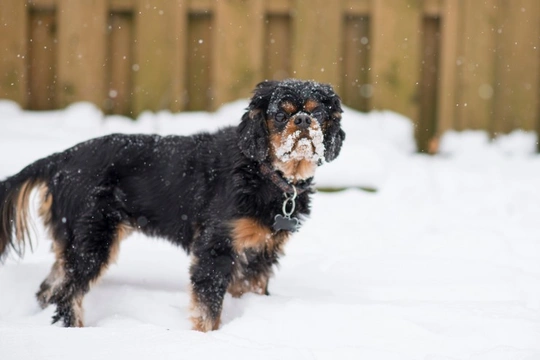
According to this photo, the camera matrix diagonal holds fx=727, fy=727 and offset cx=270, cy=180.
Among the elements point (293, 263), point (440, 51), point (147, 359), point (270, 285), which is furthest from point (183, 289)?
point (440, 51)

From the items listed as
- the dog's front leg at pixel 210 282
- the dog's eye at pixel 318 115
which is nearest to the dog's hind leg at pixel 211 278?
the dog's front leg at pixel 210 282

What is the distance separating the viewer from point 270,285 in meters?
4.75

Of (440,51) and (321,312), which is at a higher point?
(440,51)

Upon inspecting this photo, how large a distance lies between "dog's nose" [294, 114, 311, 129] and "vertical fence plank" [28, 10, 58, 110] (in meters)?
3.17

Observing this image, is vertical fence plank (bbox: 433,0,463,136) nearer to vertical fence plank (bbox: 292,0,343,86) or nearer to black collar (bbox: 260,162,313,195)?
vertical fence plank (bbox: 292,0,343,86)

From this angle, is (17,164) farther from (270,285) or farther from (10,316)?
(270,285)

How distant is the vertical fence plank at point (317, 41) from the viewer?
20.6 feet

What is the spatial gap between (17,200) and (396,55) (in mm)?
3532

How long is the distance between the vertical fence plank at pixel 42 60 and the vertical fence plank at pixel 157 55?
741 millimetres

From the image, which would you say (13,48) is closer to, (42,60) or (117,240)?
(42,60)

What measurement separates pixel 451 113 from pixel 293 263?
2310 mm

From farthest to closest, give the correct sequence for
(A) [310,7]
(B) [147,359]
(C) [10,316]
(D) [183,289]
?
(A) [310,7] → (D) [183,289] → (C) [10,316] → (B) [147,359]

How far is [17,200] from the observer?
14.1 feet

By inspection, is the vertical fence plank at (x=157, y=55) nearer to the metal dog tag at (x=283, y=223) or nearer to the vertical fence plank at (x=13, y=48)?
the vertical fence plank at (x=13, y=48)
